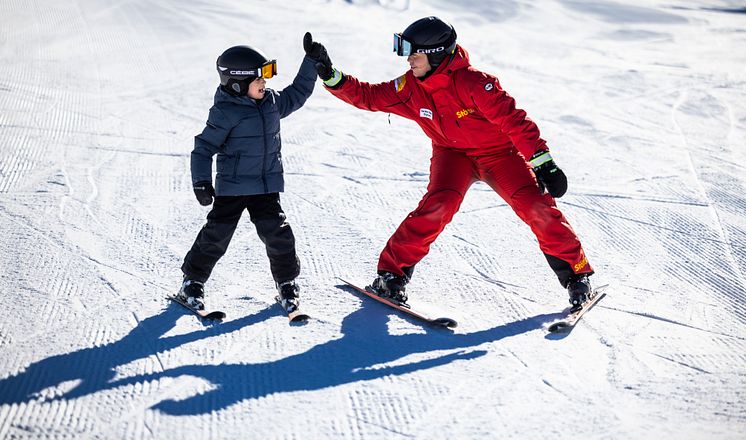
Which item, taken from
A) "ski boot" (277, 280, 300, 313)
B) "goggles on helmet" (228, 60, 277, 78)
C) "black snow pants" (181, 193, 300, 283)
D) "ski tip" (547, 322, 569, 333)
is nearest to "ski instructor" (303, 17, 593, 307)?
"ski tip" (547, 322, 569, 333)

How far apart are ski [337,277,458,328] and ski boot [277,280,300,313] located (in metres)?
0.45

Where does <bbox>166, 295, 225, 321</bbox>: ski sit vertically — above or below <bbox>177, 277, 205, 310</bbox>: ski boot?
below

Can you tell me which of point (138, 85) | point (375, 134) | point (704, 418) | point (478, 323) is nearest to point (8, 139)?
point (138, 85)

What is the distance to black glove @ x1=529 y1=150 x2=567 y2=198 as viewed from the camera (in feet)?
13.3

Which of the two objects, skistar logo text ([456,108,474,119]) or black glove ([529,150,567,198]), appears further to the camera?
skistar logo text ([456,108,474,119])

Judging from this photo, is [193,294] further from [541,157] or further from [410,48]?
[541,157]

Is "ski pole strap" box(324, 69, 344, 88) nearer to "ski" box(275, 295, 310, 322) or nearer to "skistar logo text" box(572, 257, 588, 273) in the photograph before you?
"ski" box(275, 295, 310, 322)

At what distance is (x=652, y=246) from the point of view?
17.0 feet

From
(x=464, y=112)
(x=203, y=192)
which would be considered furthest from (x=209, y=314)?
(x=464, y=112)

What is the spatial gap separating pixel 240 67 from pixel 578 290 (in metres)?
2.20

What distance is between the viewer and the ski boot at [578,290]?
4.20 meters

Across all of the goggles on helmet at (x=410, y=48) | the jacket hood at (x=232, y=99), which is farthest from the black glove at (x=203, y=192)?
the goggles on helmet at (x=410, y=48)

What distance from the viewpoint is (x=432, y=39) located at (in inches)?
164

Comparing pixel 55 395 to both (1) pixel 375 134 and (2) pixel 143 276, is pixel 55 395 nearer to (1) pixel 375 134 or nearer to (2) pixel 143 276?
(2) pixel 143 276
